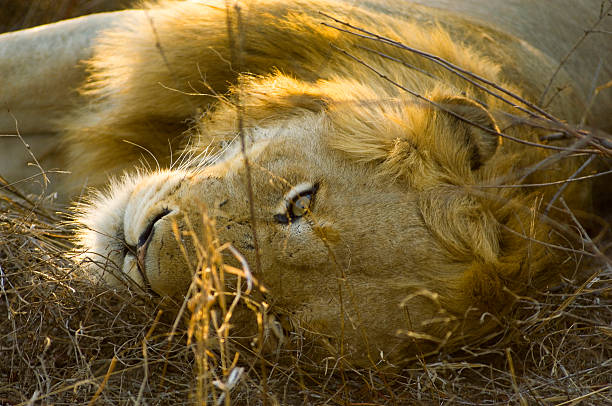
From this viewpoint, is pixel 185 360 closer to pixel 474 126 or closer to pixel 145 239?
pixel 145 239

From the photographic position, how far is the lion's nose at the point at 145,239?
2.18m

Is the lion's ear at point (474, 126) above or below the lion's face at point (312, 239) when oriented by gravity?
above

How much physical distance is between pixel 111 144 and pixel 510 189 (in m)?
1.65

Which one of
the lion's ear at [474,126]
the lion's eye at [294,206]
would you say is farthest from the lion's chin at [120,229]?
the lion's ear at [474,126]

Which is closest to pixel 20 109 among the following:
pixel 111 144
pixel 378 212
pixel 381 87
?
pixel 111 144

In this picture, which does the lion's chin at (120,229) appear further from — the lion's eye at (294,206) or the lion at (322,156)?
the lion's eye at (294,206)

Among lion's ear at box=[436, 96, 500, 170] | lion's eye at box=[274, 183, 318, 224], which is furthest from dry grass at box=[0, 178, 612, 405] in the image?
lion's ear at box=[436, 96, 500, 170]

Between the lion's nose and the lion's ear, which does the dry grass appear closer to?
the lion's nose

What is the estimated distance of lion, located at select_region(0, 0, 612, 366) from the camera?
2203 mm

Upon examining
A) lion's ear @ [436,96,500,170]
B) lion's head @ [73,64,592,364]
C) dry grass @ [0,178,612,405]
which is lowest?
dry grass @ [0,178,612,405]

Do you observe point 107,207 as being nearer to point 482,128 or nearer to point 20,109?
point 20,109

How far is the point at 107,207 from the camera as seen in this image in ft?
8.39

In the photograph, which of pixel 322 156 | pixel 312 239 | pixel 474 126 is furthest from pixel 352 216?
pixel 474 126

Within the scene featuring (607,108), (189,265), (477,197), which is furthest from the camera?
(607,108)
